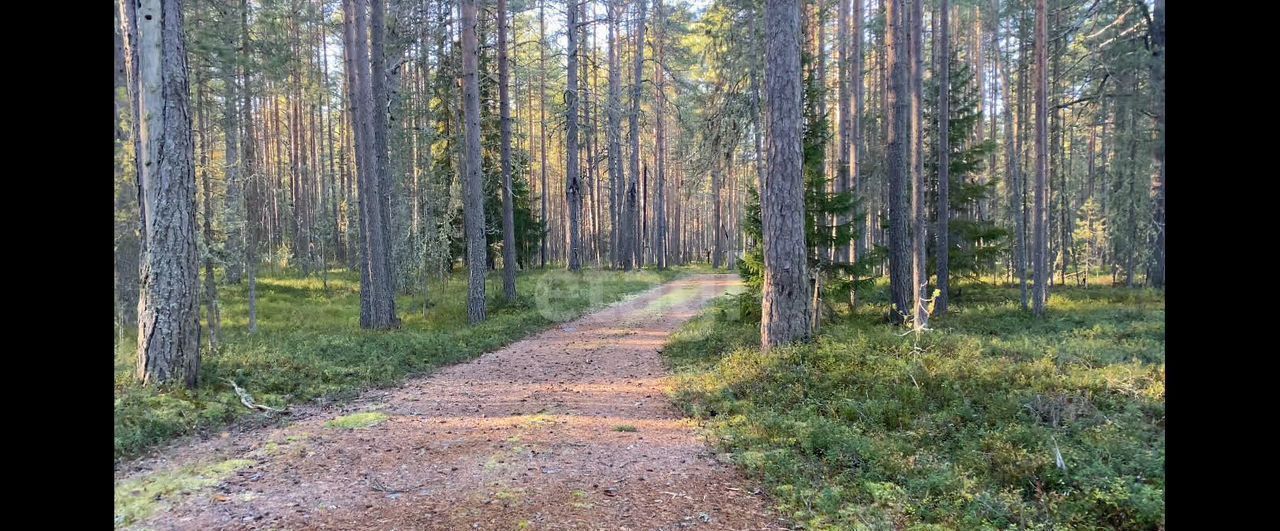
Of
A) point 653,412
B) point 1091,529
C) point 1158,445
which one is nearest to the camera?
point 1091,529

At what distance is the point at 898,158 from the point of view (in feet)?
39.8

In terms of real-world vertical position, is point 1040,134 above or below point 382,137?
below

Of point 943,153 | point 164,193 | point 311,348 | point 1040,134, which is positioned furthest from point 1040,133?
point 164,193

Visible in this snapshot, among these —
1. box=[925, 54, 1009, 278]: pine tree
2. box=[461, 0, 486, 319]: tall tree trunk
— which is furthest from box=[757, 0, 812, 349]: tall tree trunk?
box=[925, 54, 1009, 278]: pine tree

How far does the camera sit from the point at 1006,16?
2162 centimetres

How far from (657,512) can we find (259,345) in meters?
8.18

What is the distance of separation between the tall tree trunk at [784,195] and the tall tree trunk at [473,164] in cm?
762

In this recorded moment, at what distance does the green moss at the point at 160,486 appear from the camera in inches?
159

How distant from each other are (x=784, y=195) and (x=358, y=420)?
6.26 m

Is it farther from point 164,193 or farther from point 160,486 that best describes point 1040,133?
point 160,486

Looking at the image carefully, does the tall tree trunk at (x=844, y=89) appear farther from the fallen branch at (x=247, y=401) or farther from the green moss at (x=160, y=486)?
the green moss at (x=160, y=486)
